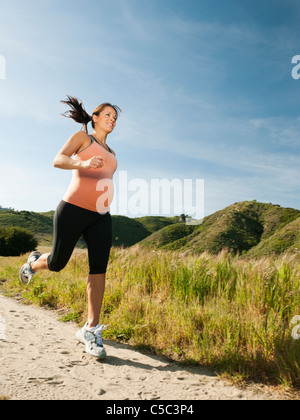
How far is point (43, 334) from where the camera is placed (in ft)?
12.2

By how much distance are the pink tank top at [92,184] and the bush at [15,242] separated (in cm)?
2703

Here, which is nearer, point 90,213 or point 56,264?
point 90,213

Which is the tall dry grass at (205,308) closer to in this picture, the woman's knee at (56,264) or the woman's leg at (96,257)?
the woman's leg at (96,257)

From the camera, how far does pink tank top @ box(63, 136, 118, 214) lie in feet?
10.7

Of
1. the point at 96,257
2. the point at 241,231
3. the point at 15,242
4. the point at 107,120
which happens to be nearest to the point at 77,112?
the point at 107,120

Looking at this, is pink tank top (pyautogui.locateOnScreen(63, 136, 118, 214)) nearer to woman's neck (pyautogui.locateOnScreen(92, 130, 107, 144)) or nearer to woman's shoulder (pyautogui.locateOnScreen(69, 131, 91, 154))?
woman's shoulder (pyautogui.locateOnScreen(69, 131, 91, 154))

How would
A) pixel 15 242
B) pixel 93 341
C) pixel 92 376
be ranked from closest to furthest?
1. pixel 92 376
2. pixel 93 341
3. pixel 15 242

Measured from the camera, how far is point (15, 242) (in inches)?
1131

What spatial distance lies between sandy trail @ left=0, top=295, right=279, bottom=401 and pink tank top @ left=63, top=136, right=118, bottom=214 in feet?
4.80

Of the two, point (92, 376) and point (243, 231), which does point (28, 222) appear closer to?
point (243, 231)

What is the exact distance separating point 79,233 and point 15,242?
2794 centimetres

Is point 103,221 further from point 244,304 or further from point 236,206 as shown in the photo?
point 236,206

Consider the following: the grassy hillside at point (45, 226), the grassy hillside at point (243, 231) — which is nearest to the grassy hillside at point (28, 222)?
the grassy hillside at point (45, 226)

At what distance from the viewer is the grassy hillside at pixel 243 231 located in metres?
41.8
